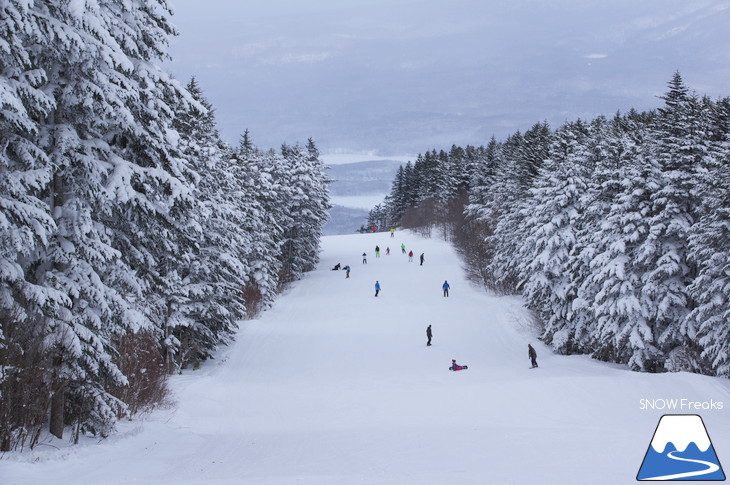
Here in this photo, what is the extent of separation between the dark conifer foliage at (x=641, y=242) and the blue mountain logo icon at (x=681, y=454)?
42.0ft

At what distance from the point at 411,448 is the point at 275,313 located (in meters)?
29.5

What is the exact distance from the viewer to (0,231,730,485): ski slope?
922 cm

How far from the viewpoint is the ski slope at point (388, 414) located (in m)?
9.22

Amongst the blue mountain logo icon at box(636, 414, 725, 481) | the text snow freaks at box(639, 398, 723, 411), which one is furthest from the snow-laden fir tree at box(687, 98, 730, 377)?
the blue mountain logo icon at box(636, 414, 725, 481)

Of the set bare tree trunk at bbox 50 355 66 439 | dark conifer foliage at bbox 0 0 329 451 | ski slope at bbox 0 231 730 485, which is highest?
dark conifer foliage at bbox 0 0 329 451

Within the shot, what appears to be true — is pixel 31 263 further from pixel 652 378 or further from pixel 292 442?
pixel 652 378

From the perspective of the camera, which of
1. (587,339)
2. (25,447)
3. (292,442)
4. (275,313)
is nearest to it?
(25,447)

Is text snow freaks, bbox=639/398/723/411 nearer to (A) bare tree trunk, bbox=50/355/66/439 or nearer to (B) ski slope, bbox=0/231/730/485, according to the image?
(B) ski slope, bbox=0/231/730/485

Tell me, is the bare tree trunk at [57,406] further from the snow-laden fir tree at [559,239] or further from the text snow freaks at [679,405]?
the snow-laden fir tree at [559,239]

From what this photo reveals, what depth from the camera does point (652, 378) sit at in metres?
19.5

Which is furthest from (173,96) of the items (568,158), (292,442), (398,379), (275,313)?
(275,313)

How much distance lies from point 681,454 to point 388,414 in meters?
11.5

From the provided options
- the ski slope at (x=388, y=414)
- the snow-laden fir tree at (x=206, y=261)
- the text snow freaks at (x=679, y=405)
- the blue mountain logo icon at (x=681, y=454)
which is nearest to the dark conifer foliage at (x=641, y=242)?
the ski slope at (x=388, y=414)

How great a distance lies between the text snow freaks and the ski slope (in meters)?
0.32
